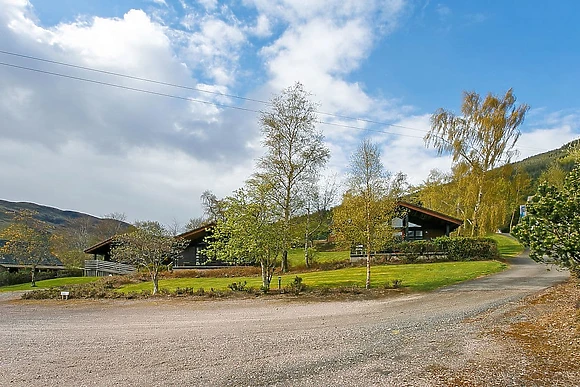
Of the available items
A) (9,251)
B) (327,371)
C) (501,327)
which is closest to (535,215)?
(501,327)

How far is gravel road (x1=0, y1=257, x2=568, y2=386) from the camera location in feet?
18.5

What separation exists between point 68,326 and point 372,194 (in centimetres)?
1192

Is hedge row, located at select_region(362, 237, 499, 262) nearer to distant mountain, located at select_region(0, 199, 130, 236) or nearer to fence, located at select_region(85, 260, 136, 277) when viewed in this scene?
fence, located at select_region(85, 260, 136, 277)

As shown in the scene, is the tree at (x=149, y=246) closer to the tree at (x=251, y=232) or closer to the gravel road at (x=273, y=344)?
the tree at (x=251, y=232)

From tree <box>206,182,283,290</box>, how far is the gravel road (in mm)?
2851

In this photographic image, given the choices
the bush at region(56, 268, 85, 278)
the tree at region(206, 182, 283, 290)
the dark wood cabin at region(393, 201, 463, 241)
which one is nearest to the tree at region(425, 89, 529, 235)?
the dark wood cabin at region(393, 201, 463, 241)

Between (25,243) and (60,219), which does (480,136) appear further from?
(60,219)

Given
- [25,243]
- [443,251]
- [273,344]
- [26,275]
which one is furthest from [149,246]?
[26,275]

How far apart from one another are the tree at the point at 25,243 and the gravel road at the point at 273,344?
1567cm

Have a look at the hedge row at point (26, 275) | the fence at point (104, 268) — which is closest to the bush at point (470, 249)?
the fence at point (104, 268)

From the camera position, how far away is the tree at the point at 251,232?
53.0 ft

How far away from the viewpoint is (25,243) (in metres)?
27.6

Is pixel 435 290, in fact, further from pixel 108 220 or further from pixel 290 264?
pixel 108 220

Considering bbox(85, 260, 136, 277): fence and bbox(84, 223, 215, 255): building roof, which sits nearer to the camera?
bbox(84, 223, 215, 255): building roof
